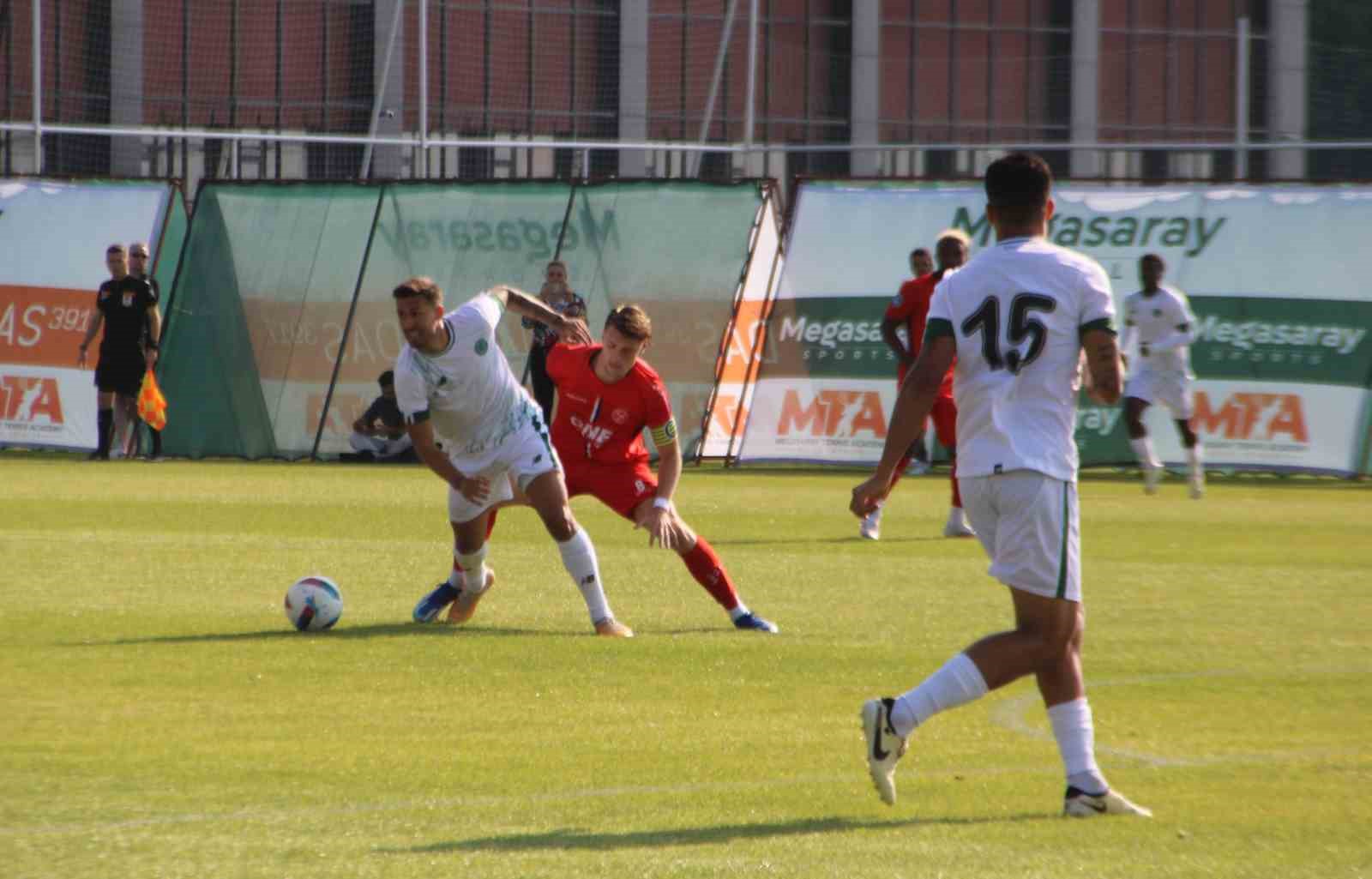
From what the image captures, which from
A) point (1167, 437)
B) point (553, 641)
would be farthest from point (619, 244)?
point (553, 641)

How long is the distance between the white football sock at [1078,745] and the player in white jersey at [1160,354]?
13.9 meters

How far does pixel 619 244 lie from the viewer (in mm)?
24672

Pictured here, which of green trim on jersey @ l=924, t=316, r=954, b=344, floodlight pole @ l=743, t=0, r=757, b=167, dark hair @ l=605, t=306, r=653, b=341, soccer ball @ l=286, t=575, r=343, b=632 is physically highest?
floodlight pole @ l=743, t=0, r=757, b=167

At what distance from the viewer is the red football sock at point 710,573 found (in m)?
10.6

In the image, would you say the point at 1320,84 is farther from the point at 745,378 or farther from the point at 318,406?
the point at 318,406

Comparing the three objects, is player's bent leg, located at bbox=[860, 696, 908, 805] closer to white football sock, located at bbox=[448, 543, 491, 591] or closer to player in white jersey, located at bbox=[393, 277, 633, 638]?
player in white jersey, located at bbox=[393, 277, 633, 638]

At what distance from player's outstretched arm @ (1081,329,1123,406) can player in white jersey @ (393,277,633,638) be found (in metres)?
4.52

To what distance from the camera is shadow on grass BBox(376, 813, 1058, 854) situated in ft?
19.1

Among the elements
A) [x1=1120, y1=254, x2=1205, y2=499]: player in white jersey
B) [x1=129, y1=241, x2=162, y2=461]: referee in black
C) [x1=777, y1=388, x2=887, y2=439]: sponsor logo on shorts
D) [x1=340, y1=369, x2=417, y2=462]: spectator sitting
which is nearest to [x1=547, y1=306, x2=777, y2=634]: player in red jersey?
[x1=1120, y1=254, x2=1205, y2=499]: player in white jersey

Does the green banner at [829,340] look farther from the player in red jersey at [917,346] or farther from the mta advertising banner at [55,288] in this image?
the mta advertising banner at [55,288]

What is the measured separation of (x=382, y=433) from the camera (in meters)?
23.9

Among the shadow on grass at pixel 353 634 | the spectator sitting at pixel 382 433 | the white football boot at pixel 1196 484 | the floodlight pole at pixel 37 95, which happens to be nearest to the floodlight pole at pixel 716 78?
the floodlight pole at pixel 37 95

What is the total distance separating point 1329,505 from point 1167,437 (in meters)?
3.81

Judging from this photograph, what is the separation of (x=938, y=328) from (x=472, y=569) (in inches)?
197
